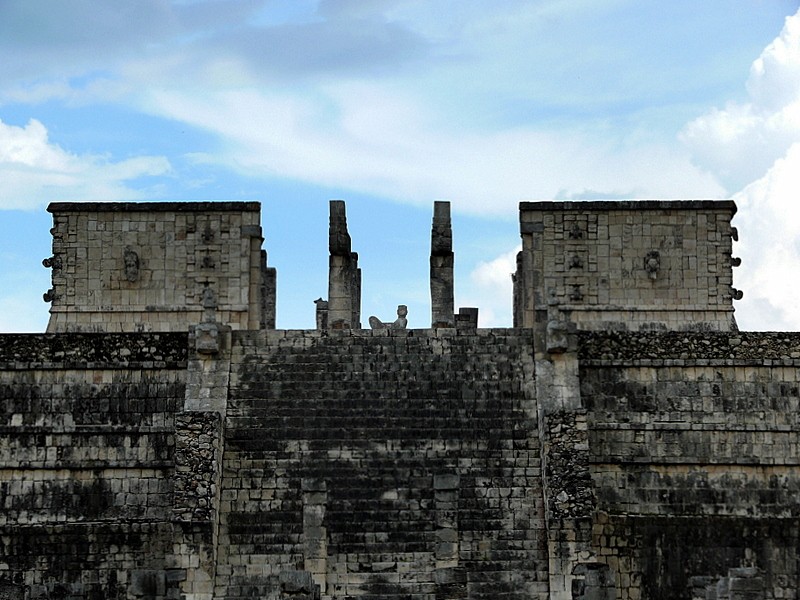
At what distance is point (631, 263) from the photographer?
1211 inches

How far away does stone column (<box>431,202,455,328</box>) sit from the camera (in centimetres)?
3073

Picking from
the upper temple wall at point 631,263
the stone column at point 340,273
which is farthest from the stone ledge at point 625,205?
the stone column at point 340,273

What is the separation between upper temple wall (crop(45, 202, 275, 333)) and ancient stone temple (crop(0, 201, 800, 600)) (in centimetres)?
373

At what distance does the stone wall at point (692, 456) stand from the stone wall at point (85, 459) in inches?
298

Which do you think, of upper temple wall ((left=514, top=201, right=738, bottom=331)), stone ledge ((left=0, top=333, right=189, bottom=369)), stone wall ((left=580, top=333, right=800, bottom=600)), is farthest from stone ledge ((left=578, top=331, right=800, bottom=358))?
stone ledge ((left=0, top=333, right=189, bottom=369))

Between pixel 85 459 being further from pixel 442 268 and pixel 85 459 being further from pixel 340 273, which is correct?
pixel 442 268

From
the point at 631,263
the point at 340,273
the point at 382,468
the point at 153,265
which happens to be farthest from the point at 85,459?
the point at 631,263

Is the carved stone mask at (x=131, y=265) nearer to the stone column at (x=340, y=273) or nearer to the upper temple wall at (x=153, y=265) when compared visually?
the upper temple wall at (x=153, y=265)

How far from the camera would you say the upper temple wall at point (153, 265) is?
30750mm

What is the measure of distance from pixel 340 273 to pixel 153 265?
154 inches

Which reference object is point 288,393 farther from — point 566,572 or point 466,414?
point 566,572

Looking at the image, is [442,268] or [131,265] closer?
[131,265]

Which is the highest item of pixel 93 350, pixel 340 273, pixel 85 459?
pixel 340 273

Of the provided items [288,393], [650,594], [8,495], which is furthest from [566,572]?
[8,495]
